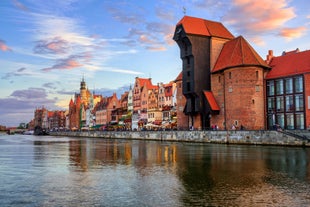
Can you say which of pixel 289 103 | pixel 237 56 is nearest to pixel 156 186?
pixel 289 103

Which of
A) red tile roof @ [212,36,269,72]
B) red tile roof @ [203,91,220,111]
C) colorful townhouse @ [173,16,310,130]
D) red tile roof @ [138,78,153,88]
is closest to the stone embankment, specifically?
colorful townhouse @ [173,16,310,130]

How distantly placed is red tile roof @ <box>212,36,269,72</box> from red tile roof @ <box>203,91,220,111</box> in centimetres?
403

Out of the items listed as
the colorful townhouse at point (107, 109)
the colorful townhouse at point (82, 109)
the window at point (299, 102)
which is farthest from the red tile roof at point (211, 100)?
the colorful townhouse at point (82, 109)

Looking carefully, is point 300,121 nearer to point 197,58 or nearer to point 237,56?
point 237,56

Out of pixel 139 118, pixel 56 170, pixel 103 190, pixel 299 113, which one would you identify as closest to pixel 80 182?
pixel 103 190

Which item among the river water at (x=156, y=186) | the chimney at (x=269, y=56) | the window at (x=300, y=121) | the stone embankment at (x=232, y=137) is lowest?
the river water at (x=156, y=186)

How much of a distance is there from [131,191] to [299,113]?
41.7 meters

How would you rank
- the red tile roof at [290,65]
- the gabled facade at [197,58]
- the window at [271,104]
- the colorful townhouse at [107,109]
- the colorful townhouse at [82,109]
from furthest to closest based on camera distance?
the colorful townhouse at [82,109] < the colorful townhouse at [107,109] < the gabled facade at [197,58] < the window at [271,104] < the red tile roof at [290,65]

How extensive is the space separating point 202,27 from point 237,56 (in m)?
9.82

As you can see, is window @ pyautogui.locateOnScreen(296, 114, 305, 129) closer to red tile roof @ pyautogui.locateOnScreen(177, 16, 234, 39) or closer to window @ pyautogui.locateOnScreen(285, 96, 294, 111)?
window @ pyautogui.locateOnScreen(285, 96, 294, 111)

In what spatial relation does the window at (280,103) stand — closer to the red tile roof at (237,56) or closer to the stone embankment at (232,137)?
the red tile roof at (237,56)

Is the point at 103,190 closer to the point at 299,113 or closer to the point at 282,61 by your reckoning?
the point at 299,113

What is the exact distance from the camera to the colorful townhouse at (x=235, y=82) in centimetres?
5231

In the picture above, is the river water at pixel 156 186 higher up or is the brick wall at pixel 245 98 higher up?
the brick wall at pixel 245 98
